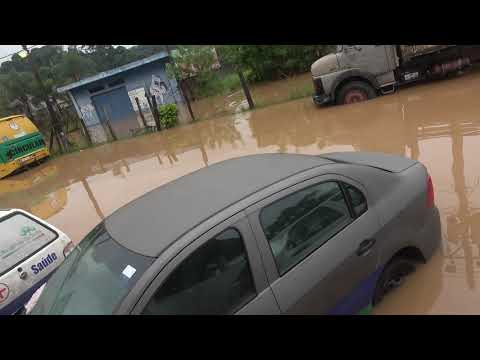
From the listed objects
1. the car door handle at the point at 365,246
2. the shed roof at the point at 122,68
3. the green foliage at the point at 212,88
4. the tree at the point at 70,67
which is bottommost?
the car door handle at the point at 365,246

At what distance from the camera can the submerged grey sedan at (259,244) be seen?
1.92m

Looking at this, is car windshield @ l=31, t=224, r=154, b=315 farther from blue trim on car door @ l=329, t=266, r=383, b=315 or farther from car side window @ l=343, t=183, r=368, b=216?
car side window @ l=343, t=183, r=368, b=216

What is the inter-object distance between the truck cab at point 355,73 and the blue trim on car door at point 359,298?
313 inches

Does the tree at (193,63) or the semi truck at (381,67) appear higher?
the tree at (193,63)

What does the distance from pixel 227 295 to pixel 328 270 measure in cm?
75

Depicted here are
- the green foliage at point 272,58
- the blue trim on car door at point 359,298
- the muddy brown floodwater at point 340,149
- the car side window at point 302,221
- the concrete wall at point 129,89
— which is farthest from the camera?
the green foliage at point 272,58

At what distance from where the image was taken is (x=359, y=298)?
254cm

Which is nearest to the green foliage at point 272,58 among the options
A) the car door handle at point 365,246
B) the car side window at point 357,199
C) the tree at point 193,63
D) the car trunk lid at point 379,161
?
the tree at point 193,63

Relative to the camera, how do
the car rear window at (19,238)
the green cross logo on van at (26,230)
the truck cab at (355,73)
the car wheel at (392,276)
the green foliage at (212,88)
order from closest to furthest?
the car wheel at (392,276) → the car rear window at (19,238) → the green cross logo on van at (26,230) → the truck cab at (355,73) → the green foliage at (212,88)

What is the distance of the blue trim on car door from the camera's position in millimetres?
2410

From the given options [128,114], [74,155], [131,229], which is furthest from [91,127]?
[131,229]

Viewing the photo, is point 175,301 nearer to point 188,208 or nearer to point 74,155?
point 188,208

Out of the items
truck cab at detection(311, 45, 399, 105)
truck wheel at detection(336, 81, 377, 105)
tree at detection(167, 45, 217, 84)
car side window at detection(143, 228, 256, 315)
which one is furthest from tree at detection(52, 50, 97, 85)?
car side window at detection(143, 228, 256, 315)

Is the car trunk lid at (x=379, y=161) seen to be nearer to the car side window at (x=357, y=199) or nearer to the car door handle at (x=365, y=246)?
the car side window at (x=357, y=199)
